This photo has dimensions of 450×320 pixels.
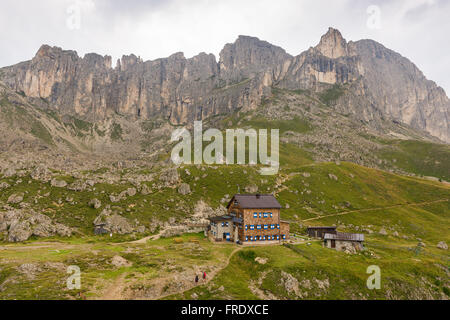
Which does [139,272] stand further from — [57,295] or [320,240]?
[320,240]

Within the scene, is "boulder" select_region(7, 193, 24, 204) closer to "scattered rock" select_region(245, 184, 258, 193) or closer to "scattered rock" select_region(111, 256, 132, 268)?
"scattered rock" select_region(111, 256, 132, 268)

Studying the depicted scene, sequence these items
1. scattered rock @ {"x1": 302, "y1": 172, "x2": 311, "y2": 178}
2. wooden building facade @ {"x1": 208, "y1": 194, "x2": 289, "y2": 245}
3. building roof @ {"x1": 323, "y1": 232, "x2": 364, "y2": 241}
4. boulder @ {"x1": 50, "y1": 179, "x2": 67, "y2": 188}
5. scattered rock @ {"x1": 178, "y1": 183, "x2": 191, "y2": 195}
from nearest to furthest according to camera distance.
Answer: wooden building facade @ {"x1": 208, "y1": 194, "x2": 289, "y2": 245} < building roof @ {"x1": 323, "y1": 232, "x2": 364, "y2": 241} < boulder @ {"x1": 50, "y1": 179, "x2": 67, "y2": 188} < scattered rock @ {"x1": 178, "y1": 183, "x2": 191, "y2": 195} < scattered rock @ {"x1": 302, "y1": 172, "x2": 311, "y2": 178}

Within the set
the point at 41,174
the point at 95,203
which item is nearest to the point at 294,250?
the point at 95,203

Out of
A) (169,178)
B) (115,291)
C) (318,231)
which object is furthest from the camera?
(169,178)

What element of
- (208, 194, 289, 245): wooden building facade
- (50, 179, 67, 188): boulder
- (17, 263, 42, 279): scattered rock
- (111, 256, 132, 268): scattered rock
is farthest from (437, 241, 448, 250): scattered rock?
(50, 179, 67, 188): boulder

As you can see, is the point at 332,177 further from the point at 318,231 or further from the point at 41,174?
the point at 41,174

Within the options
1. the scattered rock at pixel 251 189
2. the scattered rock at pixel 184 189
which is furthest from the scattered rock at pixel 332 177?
the scattered rock at pixel 184 189

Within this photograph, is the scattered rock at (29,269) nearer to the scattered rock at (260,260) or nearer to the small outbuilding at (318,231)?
the scattered rock at (260,260)

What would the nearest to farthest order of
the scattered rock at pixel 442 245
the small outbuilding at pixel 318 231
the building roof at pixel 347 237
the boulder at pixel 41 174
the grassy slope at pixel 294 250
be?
1. the grassy slope at pixel 294 250
2. the building roof at pixel 347 237
3. the small outbuilding at pixel 318 231
4. the scattered rock at pixel 442 245
5. the boulder at pixel 41 174

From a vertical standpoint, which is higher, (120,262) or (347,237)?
(347,237)

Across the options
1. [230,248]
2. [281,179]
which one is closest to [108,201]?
[230,248]

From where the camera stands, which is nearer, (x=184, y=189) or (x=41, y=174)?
(x=41, y=174)
